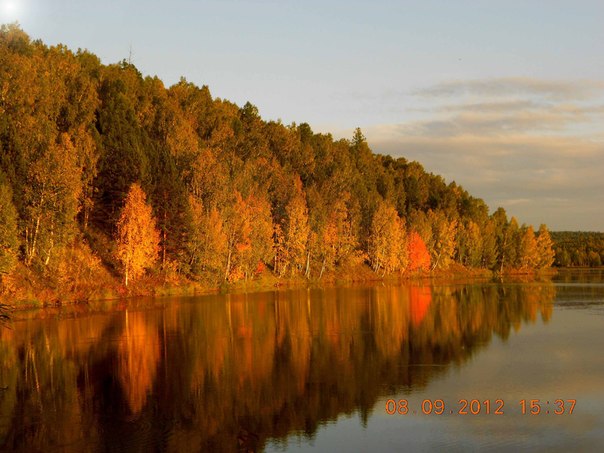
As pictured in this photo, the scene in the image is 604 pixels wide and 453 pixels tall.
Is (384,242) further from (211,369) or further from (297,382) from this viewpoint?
(297,382)

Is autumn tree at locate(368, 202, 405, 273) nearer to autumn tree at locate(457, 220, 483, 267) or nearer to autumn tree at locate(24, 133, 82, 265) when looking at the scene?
autumn tree at locate(457, 220, 483, 267)

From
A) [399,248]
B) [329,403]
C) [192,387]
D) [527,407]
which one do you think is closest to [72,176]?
[192,387]

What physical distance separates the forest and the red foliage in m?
0.27

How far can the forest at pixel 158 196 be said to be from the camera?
2250 inches

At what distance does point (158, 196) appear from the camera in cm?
7200

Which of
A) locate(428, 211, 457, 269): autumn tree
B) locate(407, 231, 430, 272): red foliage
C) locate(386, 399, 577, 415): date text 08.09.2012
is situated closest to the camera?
locate(386, 399, 577, 415): date text 08.09.2012

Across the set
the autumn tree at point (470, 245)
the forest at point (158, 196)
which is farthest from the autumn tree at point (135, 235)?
the autumn tree at point (470, 245)

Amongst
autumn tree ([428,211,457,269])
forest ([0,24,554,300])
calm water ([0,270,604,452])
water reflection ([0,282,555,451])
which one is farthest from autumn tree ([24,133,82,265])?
Answer: autumn tree ([428,211,457,269])

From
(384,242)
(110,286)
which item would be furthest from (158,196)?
(384,242)

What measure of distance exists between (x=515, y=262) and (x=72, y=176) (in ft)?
412

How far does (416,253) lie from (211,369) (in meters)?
104

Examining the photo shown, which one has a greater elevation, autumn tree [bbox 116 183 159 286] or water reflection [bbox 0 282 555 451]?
autumn tree [bbox 116 183 159 286]

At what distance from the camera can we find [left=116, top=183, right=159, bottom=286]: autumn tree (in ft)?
210

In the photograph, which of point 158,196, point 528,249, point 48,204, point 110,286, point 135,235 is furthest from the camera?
point 528,249
